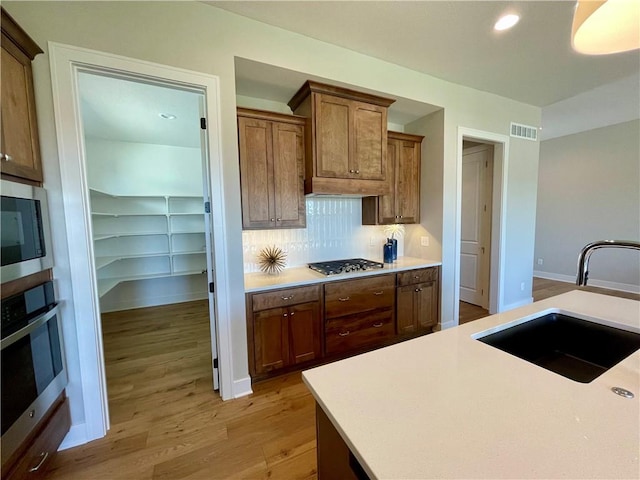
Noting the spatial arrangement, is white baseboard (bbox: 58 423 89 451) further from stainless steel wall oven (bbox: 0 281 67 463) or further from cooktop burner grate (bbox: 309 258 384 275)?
cooktop burner grate (bbox: 309 258 384 275)

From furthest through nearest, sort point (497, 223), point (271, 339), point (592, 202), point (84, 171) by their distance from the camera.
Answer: point (592, 202)
point (497, 223)
point (271, 339)
point (84, 171)

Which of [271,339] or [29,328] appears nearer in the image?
[29,328]

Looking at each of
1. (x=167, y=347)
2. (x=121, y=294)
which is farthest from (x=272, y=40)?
(x=121, y=294)

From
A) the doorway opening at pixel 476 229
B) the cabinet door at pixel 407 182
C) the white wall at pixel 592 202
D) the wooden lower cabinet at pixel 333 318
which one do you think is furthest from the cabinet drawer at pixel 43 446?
the white wall at pixel 592 202

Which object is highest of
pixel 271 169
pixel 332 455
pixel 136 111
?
pixel 136 111

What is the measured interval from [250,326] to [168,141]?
11.5 ft

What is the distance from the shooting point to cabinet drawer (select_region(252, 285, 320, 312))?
2172mm

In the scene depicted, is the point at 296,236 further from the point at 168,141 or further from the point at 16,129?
the point at 168,141

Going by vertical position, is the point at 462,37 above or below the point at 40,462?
above

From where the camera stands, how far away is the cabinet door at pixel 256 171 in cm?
230

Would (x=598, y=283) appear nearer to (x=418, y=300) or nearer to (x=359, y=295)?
(x=418, y=300)

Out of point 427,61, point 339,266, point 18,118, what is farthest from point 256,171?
point 427,61

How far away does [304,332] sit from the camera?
2.35m

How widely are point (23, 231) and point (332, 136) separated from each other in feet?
7.09
